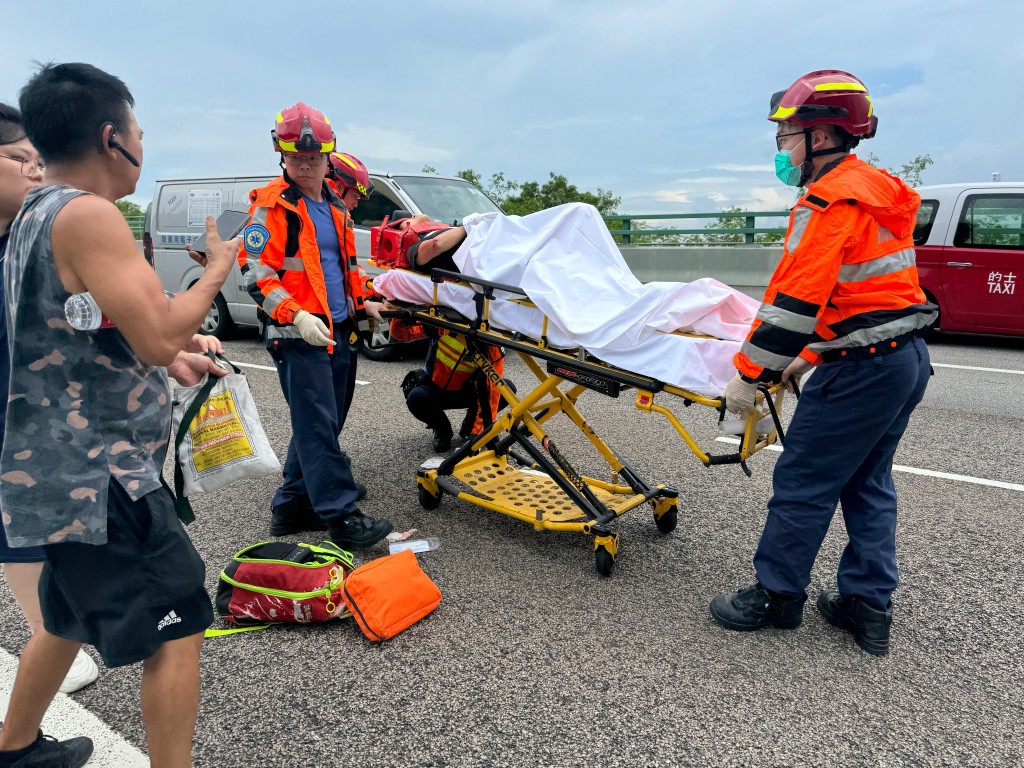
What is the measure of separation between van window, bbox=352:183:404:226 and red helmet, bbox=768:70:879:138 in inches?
218

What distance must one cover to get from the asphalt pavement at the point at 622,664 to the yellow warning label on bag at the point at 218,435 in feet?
3.08

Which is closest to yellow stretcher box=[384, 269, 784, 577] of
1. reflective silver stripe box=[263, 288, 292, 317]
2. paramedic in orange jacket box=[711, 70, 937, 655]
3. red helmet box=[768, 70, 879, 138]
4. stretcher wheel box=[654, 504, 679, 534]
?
stretcher wheel box=[654, 504, 679, 534]

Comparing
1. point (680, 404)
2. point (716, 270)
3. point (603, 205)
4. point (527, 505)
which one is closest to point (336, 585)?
point (527, 505)

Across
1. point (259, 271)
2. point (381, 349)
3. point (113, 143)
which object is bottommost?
point (381, 349)

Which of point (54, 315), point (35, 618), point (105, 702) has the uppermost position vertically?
point (54, 315)

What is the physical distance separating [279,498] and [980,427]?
A: 541cm

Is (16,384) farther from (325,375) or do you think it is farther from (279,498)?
(279,498)

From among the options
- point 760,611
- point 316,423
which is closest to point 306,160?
point 316,423

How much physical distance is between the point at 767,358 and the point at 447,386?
2.51 meters

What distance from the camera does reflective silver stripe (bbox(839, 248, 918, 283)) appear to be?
2570mm

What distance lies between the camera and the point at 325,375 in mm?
3559

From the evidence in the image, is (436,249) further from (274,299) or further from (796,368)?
(796,368)

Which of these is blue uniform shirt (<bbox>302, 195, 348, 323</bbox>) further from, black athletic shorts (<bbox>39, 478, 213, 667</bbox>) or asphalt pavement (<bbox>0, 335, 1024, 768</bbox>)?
black athletic shorts (<bbox>39, 478, 213, 667</bbox>)

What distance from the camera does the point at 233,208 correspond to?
838 centimetres
